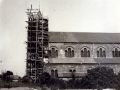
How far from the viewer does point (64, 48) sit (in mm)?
37719

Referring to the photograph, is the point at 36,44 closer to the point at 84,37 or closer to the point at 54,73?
the point at 54,73

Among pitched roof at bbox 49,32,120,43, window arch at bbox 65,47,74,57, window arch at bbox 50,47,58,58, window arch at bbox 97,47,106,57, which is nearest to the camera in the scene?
window arch at bbox 50,47,58,58

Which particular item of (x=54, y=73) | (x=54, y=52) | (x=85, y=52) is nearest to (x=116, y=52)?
(x=85, y=52)

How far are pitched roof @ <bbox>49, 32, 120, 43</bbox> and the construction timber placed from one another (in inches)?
77.8

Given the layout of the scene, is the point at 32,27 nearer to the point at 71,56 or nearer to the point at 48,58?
the point at 48,58

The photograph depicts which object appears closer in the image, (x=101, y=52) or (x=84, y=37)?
(x=101, y=52)

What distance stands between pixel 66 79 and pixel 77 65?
3.56 m

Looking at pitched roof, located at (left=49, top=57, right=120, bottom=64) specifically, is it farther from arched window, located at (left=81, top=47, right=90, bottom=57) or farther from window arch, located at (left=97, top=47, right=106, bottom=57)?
window arch, located at (left=97, top=47, right=106, bottom=57)

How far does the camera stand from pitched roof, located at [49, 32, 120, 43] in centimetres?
3834

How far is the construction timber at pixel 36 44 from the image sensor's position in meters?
34.7

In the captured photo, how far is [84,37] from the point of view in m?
39.6

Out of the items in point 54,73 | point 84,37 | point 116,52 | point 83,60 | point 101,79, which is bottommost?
point 101,79

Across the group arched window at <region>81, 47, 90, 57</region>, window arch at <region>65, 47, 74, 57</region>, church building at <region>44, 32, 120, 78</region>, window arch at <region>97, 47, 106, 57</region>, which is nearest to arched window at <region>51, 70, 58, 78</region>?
church building at <region>44, 32, 120, 78</region>

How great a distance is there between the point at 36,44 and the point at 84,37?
972cm
